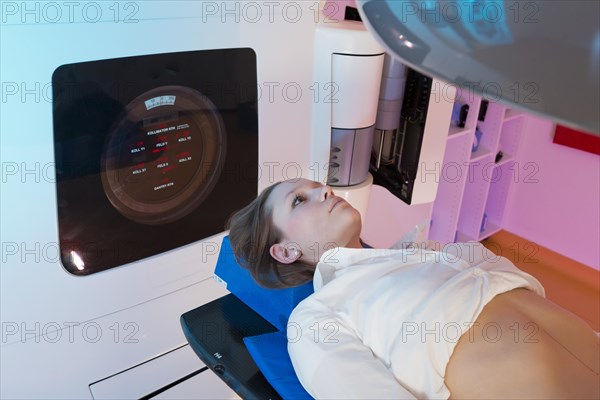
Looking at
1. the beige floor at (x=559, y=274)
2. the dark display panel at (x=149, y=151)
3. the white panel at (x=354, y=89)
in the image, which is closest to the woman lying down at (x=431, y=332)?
the dark display panel at (x=149, y=151)

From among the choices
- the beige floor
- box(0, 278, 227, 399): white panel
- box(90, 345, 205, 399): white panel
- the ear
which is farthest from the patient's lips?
the beige floor

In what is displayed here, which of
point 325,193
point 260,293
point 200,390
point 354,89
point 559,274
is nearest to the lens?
point 260,293

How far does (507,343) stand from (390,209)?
1287mm

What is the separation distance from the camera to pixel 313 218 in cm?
130

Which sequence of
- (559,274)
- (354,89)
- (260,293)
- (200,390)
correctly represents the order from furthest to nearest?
(559,274)
(200,390)
(354,89)
(260,293)

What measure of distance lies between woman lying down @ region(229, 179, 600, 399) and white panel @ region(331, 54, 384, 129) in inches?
16.8

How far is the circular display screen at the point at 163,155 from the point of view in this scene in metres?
1.22

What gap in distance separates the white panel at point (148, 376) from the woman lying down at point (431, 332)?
1.53 feet

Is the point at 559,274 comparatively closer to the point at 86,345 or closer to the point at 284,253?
the point at 284,253

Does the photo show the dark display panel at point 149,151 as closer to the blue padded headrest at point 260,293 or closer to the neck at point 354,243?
the blue padded headrest at point 260,293

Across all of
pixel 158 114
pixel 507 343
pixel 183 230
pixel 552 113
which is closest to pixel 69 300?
pixel 183 230

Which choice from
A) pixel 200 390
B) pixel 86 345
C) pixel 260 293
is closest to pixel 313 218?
pixel 260 293

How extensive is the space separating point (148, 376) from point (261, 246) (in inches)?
20.3

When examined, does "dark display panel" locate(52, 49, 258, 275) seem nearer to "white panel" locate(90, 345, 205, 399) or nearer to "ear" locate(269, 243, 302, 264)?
"ear" locate(269, 243, 302, 264)
